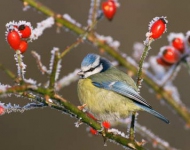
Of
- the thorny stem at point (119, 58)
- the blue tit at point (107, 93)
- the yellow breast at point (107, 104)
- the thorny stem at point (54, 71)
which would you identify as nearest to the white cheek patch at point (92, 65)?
the blue tit at point (107, 93)

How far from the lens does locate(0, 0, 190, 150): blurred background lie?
3506 mm

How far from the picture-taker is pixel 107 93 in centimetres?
189

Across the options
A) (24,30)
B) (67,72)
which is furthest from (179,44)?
(67,72)

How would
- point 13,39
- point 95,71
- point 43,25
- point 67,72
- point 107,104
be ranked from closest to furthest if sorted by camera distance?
point 13,39
point 43,25
point 107,104
point 95,71
point 67,72

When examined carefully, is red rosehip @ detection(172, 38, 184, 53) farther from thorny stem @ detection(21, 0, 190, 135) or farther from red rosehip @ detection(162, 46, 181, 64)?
thorny stem @ detection(21, 0, 190, 135)

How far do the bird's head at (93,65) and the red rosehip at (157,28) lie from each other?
65cm

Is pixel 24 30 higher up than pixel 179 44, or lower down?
lower down

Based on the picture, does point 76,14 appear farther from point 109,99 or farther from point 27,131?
point 109,99

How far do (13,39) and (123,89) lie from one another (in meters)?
0.73

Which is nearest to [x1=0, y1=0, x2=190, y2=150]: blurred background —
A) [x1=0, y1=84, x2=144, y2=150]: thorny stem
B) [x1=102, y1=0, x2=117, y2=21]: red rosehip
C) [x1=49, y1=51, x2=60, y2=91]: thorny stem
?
[x1=102, y1=0, x2=117, y2=21]: red rosehip

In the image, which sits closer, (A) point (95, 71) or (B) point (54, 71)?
(B) point (54, 71)

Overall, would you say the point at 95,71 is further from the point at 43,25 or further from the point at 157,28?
the point at 157,28

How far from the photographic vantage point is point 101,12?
5.42ft

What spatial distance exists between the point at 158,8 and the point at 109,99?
219cm
